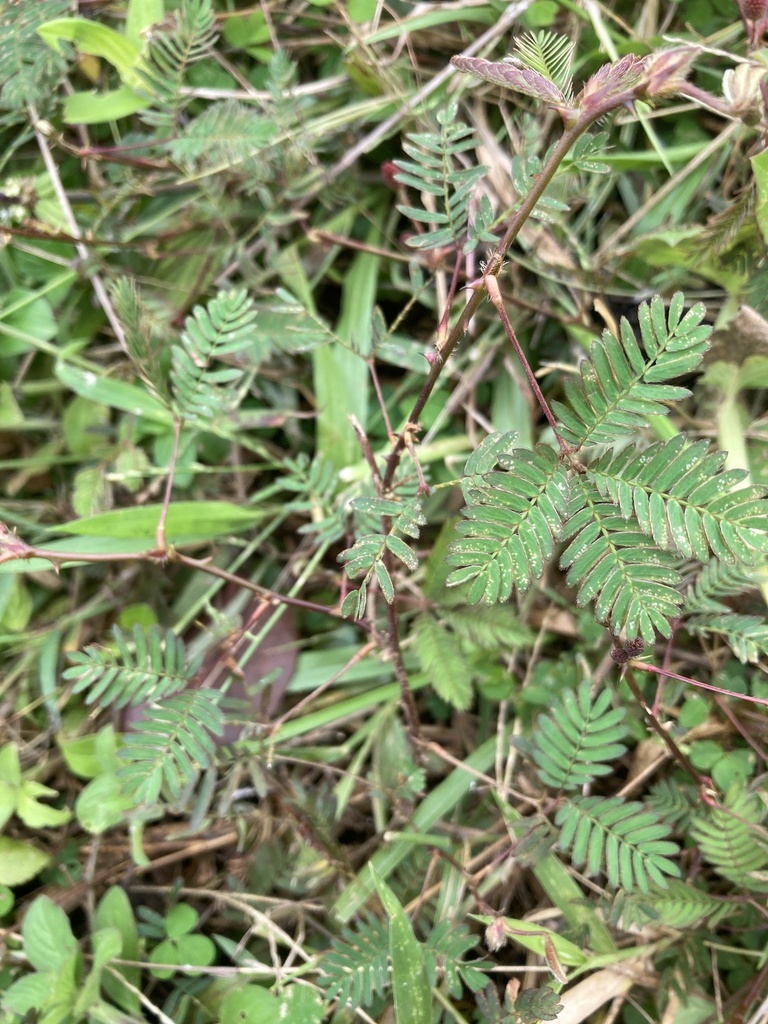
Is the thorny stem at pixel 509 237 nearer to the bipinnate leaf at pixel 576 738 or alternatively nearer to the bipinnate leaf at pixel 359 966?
the bipinnate leaf at pixel 576 738

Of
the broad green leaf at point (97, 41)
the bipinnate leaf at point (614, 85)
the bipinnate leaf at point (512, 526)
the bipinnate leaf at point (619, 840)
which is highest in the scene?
the broad green leaf at point (97, 41)

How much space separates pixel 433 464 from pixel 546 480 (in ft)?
2.44

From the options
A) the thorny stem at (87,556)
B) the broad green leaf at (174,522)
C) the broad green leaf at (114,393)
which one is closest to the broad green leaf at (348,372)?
the broad green leaf at (174,522)

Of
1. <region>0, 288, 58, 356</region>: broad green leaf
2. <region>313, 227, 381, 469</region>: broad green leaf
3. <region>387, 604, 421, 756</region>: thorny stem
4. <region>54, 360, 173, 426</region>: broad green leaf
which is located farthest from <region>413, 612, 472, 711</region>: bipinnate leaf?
<region>0, 288, 58, 356</region>: broad green leaf

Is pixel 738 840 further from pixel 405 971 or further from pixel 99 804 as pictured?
pixel 99 804

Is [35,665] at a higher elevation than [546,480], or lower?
lower

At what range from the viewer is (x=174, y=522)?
5.36 ft

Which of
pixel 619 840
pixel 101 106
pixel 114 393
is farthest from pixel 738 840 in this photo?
pixel 101 106

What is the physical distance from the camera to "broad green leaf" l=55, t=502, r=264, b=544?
159 centimetres

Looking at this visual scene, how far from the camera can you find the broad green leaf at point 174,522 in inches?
62.7

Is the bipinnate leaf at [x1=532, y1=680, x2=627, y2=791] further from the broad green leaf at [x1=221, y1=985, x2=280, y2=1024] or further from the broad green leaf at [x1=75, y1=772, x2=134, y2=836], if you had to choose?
the broad green leaf at [x1=75, y1=772, x2=134, y2=836]

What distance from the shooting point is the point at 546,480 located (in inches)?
37.9

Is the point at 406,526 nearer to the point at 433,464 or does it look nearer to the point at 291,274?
the point at 433,464

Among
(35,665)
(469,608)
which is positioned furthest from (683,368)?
(35,665)
